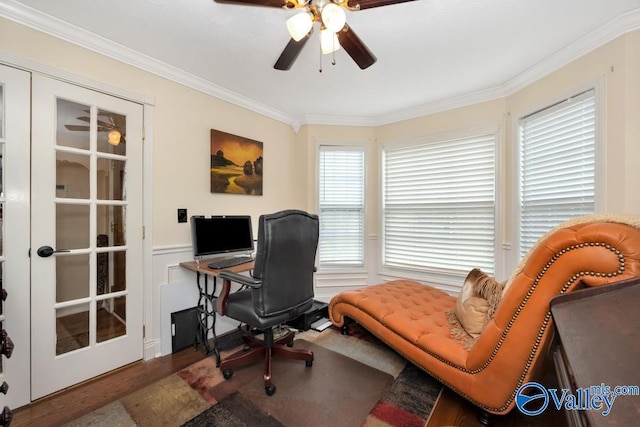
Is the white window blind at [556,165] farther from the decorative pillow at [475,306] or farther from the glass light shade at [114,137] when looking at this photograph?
the glass light shade at [114,137]

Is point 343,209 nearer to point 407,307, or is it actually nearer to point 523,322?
point 407,307

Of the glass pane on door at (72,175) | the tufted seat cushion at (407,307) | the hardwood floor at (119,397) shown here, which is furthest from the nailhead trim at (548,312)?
the glass pane on door at (72,175)

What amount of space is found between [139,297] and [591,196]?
11.8 ft

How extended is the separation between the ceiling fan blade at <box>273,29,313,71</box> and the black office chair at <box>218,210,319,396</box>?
974mm

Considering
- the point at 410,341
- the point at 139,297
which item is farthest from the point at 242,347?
the point at 410,341

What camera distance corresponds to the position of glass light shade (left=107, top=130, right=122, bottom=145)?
2008mm

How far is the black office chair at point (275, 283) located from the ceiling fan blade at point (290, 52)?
974mm

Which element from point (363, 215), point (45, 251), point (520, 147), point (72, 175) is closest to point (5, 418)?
point (45, 251)

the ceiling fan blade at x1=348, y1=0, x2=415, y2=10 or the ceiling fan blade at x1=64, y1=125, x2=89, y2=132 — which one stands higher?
the ceiling fan blade at x1=348, y1=0, x2=415, y2=10

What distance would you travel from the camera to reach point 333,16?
1218 mm

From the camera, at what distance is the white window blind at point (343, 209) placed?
3.49 m

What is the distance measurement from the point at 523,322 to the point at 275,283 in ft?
4.54

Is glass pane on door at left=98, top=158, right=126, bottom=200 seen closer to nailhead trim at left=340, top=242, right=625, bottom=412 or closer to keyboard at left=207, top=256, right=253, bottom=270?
keyboard at left=207, top=256, right=253, bottom=270

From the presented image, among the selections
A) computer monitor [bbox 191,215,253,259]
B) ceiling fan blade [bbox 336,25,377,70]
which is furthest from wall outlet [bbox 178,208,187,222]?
ceiling fan blade [bbox 336,25,377,70]
